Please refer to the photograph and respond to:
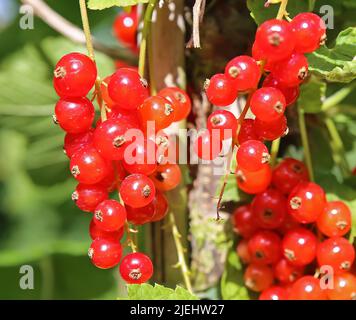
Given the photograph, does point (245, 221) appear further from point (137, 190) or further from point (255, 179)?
point (137, 190)

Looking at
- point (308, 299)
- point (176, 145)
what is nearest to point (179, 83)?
point (176, 145)

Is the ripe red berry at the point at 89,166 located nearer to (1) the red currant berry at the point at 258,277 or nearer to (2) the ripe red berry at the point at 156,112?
(2) the ripe red berry at the point at 156,112

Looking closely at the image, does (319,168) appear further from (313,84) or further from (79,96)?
(79,96)

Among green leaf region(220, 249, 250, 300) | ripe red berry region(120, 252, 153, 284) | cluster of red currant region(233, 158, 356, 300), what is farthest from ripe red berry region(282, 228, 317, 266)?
ripe red berry region(120, 252, 153, 284)

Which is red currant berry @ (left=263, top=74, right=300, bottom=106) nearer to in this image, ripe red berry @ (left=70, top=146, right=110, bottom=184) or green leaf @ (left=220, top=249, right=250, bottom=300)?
ripe red berry @ (left=70, top=146, right=110, bottom=184)

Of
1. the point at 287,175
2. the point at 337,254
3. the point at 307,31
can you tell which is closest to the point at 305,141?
the point at 287,175

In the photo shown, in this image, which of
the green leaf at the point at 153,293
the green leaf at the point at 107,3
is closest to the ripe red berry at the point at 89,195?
the green leaf at the point at 153,293
